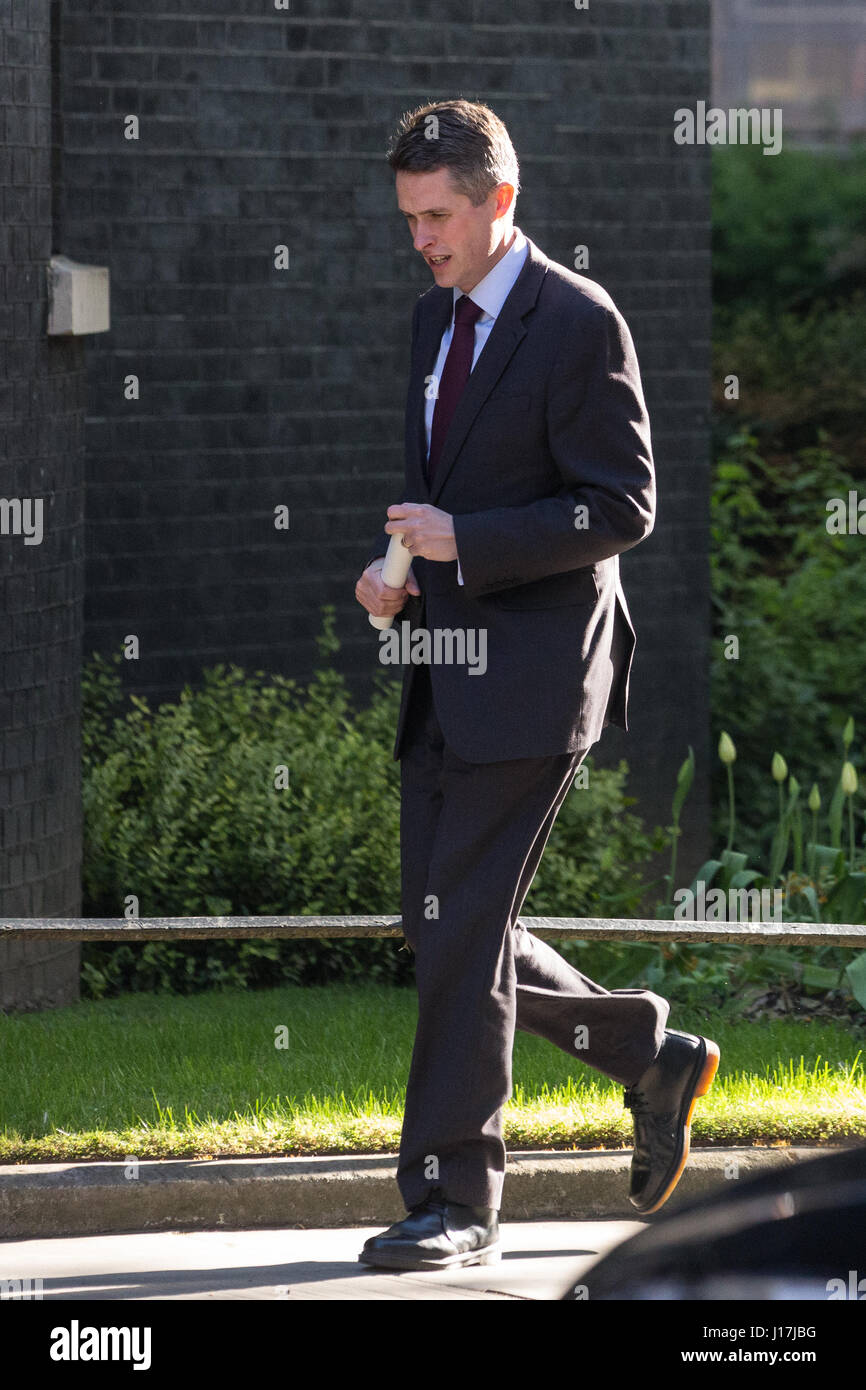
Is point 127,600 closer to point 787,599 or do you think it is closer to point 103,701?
point 103,701

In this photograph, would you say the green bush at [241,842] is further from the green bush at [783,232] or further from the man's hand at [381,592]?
the green bush at [783,232]

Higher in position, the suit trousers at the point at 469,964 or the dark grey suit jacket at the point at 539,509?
the dark grey suit jacket at the point at 539,509

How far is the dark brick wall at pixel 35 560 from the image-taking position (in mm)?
6379

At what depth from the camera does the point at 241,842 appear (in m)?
7.18

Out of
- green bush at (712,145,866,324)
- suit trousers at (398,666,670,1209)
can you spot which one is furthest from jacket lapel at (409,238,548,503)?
green bush at (712,145,866,324)

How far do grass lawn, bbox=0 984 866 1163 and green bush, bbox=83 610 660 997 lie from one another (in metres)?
0.77

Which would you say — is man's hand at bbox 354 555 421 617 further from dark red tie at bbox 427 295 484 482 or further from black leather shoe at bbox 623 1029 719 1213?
black leather shoe at bbox 623 1029 719 1213

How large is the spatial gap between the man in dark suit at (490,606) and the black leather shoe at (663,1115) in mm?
369

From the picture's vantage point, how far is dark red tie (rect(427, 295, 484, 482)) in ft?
13.7

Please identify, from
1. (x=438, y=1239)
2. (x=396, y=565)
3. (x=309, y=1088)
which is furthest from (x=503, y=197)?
(x=309, y=1088)

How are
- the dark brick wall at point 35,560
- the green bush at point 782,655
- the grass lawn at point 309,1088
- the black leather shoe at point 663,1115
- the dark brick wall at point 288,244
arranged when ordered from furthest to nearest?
the green bush at point 782,655, the dark brick wall at point 288,244, the dark brick wall at point 35,560, the grass lawn at point 309,1088, the black leather shoe at point 663,1115

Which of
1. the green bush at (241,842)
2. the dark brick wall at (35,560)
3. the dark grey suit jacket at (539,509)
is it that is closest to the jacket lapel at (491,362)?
the dark grey suit jacket at (539,509)

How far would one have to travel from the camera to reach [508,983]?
4.08m

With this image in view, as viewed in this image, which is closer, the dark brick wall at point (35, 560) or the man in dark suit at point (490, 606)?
the man in dark suit at point (490, 606)
